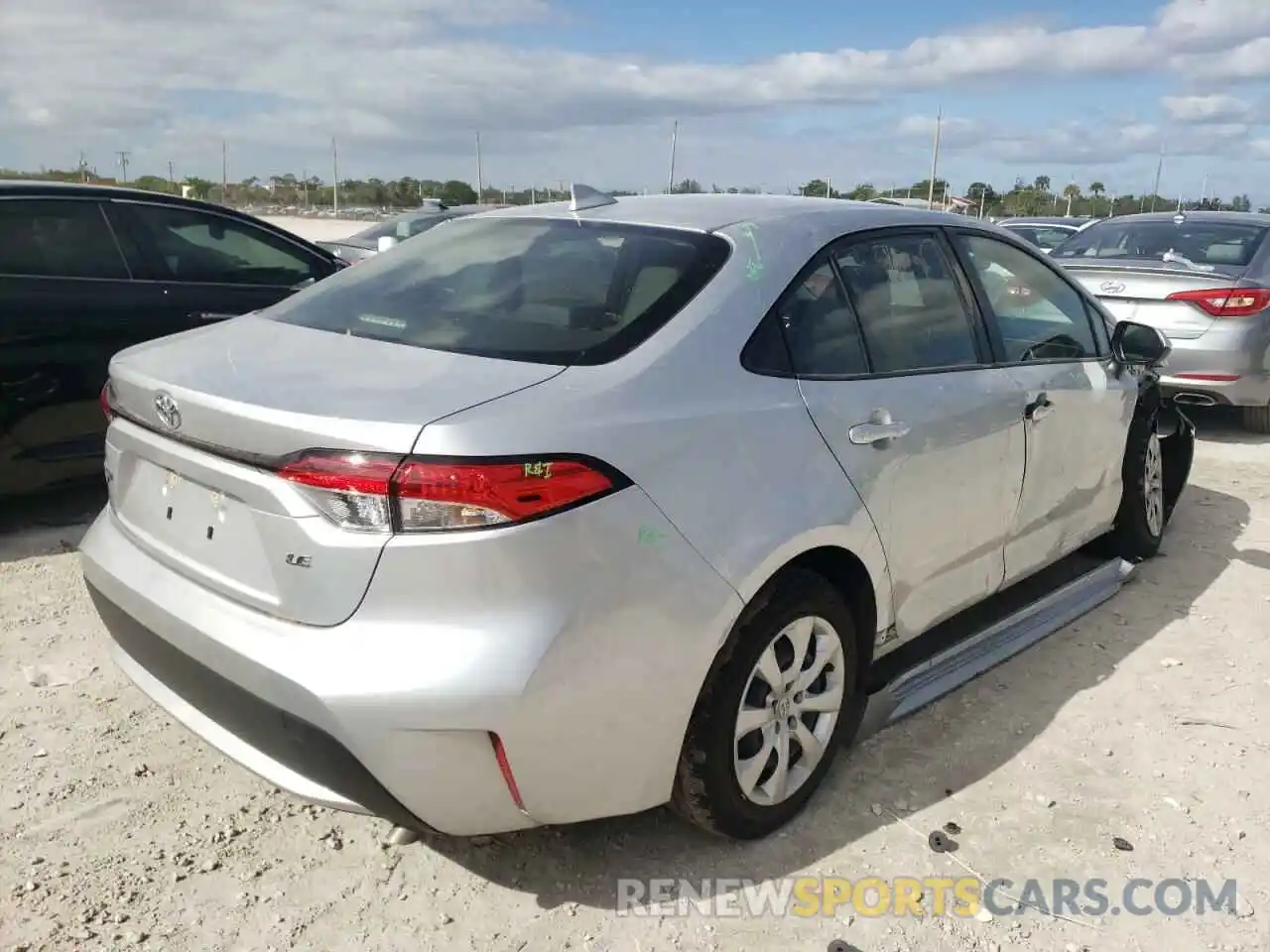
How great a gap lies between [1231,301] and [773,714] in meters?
5.76

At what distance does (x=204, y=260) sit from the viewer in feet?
17.6

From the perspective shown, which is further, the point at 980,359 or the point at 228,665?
the point at 980,359

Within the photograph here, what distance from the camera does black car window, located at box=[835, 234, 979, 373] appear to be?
2.96m

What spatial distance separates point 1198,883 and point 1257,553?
2.97 meters

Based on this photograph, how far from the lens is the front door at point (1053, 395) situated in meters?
3.51

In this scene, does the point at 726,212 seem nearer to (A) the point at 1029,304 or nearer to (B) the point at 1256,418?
(A) the point at 1029,304

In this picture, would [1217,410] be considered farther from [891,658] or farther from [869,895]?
[869,895]

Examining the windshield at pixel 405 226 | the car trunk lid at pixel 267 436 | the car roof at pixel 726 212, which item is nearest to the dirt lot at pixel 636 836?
the car trunk lid at pixel 267 436

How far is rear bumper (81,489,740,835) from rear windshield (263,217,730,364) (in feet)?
1.67

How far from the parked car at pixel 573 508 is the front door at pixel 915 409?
0.04ft

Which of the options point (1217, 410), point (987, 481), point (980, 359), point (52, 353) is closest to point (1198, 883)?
point (987, 481)

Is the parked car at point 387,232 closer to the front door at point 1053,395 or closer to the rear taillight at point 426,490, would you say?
the front door at point 1053,395

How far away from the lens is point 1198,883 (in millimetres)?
2594

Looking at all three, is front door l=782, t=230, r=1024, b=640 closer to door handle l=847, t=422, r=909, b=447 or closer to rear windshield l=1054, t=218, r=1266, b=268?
door handle l=847, t=422, r=909, b=447
